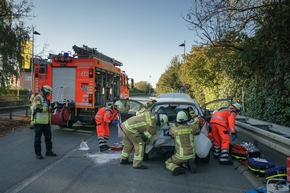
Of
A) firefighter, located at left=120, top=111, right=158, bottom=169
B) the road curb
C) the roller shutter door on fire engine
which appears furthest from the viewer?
the roller shutter door on fire engine

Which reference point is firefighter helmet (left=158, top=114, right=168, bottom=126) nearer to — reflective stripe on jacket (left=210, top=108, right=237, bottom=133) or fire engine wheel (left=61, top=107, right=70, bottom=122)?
reflective stripe on jacket (left=210, top=108, right=237, bottom=133)

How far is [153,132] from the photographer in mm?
6262

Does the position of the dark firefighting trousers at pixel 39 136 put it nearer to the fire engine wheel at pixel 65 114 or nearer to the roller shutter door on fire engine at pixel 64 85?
the fire engine wheel at pixel 65 114

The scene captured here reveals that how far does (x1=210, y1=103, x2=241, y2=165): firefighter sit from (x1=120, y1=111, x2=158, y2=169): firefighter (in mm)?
1528

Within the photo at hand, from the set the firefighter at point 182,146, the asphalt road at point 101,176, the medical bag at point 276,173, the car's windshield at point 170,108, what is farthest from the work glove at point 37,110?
the medical bag at point 276,173

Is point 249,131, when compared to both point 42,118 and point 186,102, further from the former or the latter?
point 42,118

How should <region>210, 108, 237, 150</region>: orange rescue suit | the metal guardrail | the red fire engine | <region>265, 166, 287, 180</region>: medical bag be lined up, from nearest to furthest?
<region>265, 166, 287, 180</region>: medical bag → the metal guardrail → <region>210, 108, 237, 150</region>: orange rescue suit → the red fire engine

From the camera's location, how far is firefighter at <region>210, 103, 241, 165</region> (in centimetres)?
654

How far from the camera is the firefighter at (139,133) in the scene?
6.19m

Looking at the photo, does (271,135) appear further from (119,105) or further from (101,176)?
(119,105)

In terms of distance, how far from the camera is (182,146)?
585cm

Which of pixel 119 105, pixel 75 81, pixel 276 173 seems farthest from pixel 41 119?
pixel 276 173

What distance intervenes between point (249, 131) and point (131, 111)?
11.0 ft

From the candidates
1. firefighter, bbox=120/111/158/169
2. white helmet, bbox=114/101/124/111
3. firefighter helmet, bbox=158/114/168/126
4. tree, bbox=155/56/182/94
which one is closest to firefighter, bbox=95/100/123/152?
white helmet, bbox=114/101/124/111
